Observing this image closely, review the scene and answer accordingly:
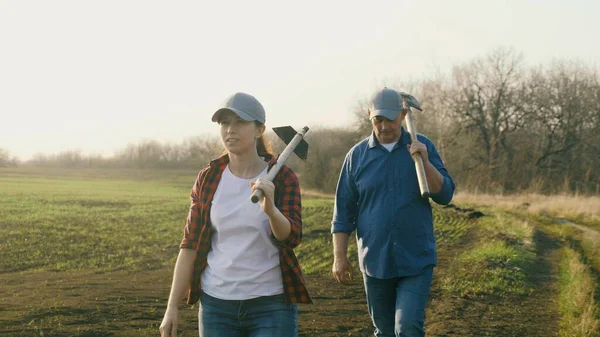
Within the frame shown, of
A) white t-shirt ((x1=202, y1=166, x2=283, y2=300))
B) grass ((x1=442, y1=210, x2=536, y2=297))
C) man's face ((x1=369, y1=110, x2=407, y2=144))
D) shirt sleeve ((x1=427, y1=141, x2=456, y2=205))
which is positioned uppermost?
man's face ((x1=369, y1=110, x2=407, y2=144))

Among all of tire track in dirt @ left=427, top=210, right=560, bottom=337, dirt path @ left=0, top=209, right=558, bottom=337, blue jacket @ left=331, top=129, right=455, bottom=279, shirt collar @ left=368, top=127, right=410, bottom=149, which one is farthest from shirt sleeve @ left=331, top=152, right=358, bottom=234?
tire track in dirt @ left=427, top=210, right=560, bottom=337

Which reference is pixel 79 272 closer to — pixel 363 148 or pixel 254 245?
pixel 363 148

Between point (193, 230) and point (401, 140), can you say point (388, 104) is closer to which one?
point (401, 140)

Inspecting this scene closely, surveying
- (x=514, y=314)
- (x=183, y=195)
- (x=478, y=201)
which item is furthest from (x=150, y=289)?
(x=478, y=201)

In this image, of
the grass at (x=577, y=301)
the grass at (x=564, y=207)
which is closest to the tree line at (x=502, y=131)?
the grass at (x=564, y=207)

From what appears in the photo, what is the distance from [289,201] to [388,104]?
115cm

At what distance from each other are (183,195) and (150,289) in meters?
15.6

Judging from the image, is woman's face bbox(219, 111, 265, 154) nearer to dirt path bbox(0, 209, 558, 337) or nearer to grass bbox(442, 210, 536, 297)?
dirt path bbox(0, 209, 558, 337)

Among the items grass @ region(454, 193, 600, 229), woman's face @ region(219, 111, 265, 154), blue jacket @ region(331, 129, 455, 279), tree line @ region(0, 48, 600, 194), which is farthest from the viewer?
tree line @ region(0, 48, 600, 194)

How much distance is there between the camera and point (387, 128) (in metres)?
3.90

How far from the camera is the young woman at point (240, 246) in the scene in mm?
2836

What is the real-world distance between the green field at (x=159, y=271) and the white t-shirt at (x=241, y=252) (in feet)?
11.9

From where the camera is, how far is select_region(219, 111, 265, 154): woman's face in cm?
294

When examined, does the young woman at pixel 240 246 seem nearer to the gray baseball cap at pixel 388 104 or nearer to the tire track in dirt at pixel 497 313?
the gray baseball cap at pixel 388 104
